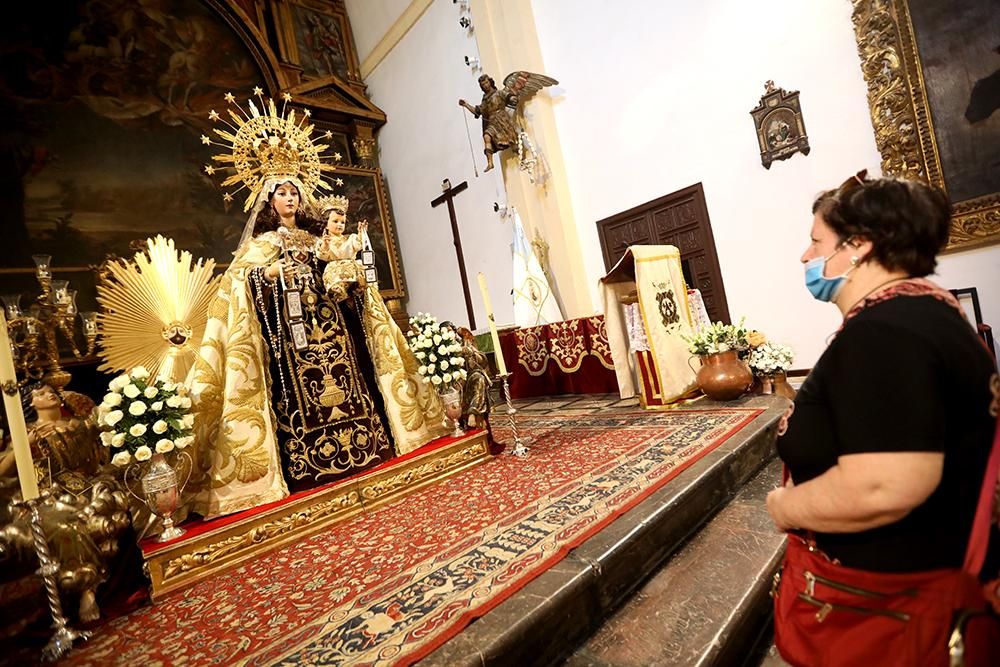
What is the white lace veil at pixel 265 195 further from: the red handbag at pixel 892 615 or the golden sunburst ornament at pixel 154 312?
the red handbag at pixel 892 615

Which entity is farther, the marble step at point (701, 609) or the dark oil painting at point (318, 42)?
the dark oil painting at point (318, 42)

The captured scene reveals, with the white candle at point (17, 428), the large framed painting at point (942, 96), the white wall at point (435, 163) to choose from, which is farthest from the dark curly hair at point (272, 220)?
the large framed painting at point (942, 96)

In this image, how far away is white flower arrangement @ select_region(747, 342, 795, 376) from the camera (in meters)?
4.98

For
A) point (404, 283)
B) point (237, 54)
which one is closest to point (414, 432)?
point (404, 283)

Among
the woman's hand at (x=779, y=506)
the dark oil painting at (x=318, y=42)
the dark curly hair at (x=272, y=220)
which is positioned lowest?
the woman's hand at (x=779, y=506)

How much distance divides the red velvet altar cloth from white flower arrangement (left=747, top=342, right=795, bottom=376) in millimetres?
1656

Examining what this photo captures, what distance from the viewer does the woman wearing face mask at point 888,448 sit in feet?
3.27

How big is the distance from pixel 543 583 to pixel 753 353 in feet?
13.0

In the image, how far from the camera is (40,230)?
7680mm

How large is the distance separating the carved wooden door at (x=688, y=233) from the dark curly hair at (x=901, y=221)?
6.23m

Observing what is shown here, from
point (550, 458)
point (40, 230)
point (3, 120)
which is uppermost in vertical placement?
point (3, 120)

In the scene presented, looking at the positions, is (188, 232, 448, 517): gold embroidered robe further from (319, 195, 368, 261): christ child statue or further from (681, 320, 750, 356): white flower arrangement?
(681, 320, 750, 356): white flower arrangement

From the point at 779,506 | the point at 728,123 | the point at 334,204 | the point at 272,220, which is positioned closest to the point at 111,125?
the point at 272,220

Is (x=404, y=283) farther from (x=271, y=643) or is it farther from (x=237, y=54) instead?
(x=271, y=643)
